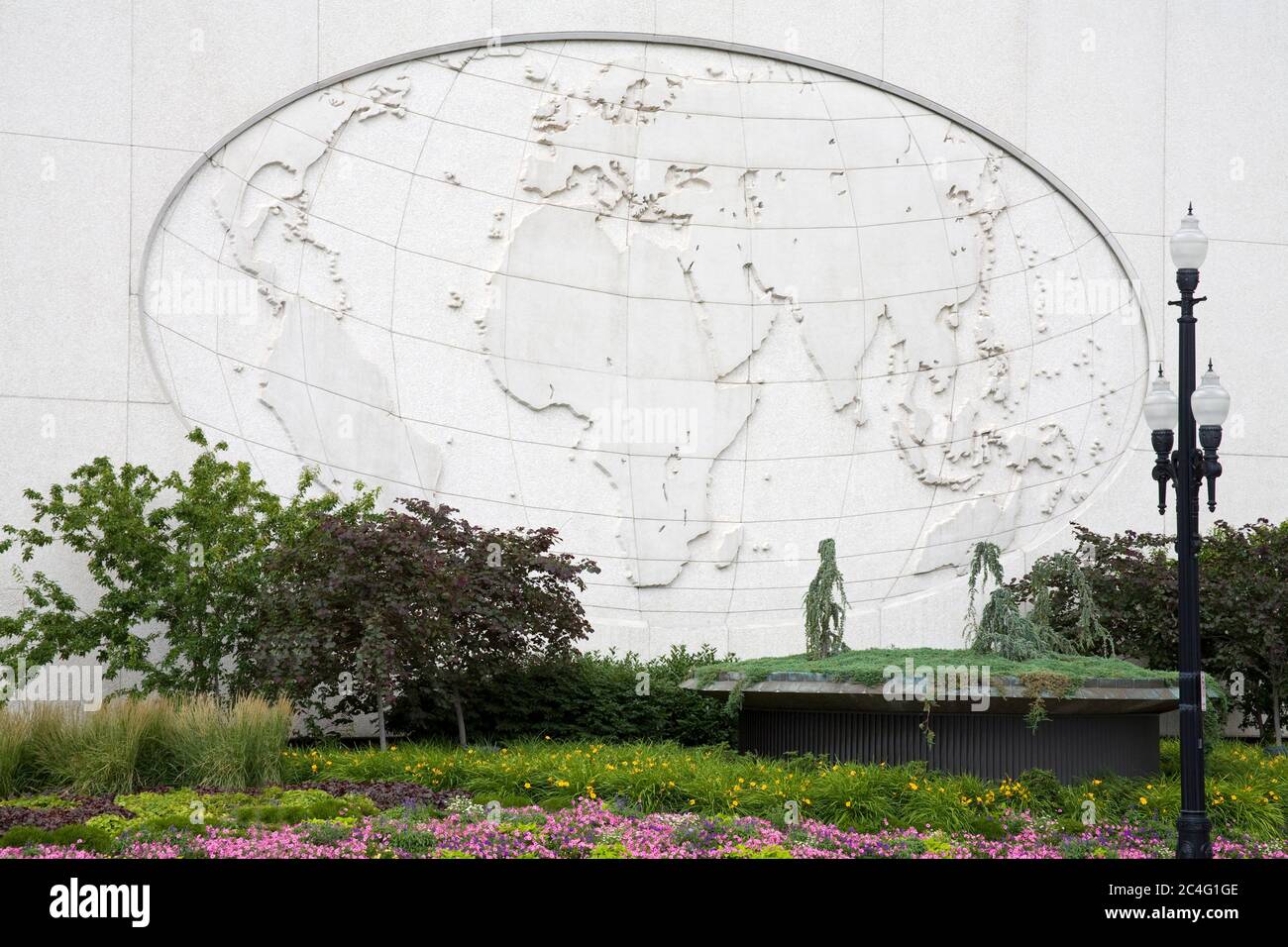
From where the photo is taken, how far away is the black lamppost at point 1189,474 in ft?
26.4

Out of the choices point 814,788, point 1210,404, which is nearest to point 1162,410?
point 1210,404

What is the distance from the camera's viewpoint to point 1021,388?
18.1 meters

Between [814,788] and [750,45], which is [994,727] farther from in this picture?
[750,45]

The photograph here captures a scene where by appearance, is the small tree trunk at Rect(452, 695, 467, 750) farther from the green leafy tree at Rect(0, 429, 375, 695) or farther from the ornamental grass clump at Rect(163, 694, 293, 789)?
the ornamental grass clump at Rect(163, 694, 293, 789)

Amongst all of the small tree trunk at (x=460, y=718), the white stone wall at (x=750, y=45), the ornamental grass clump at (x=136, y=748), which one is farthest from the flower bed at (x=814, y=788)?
the white stone wall at (x=750, y=45)

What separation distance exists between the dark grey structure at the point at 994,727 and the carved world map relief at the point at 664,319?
231 inches

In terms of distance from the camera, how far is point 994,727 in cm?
1055

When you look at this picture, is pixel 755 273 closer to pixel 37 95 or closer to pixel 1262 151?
pixel 1262 151

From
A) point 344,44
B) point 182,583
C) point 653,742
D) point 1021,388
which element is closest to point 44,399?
point 182,583

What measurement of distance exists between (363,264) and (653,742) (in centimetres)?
697

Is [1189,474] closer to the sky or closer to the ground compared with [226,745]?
closer to the sky

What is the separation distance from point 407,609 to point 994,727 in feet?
17.8

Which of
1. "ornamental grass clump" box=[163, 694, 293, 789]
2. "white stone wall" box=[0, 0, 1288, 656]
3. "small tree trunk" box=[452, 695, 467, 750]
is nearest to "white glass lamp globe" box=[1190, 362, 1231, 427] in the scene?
"ornamental grass clump" box=[163, 694, 293, 789]

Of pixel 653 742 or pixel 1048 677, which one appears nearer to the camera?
pixel 1048 677
